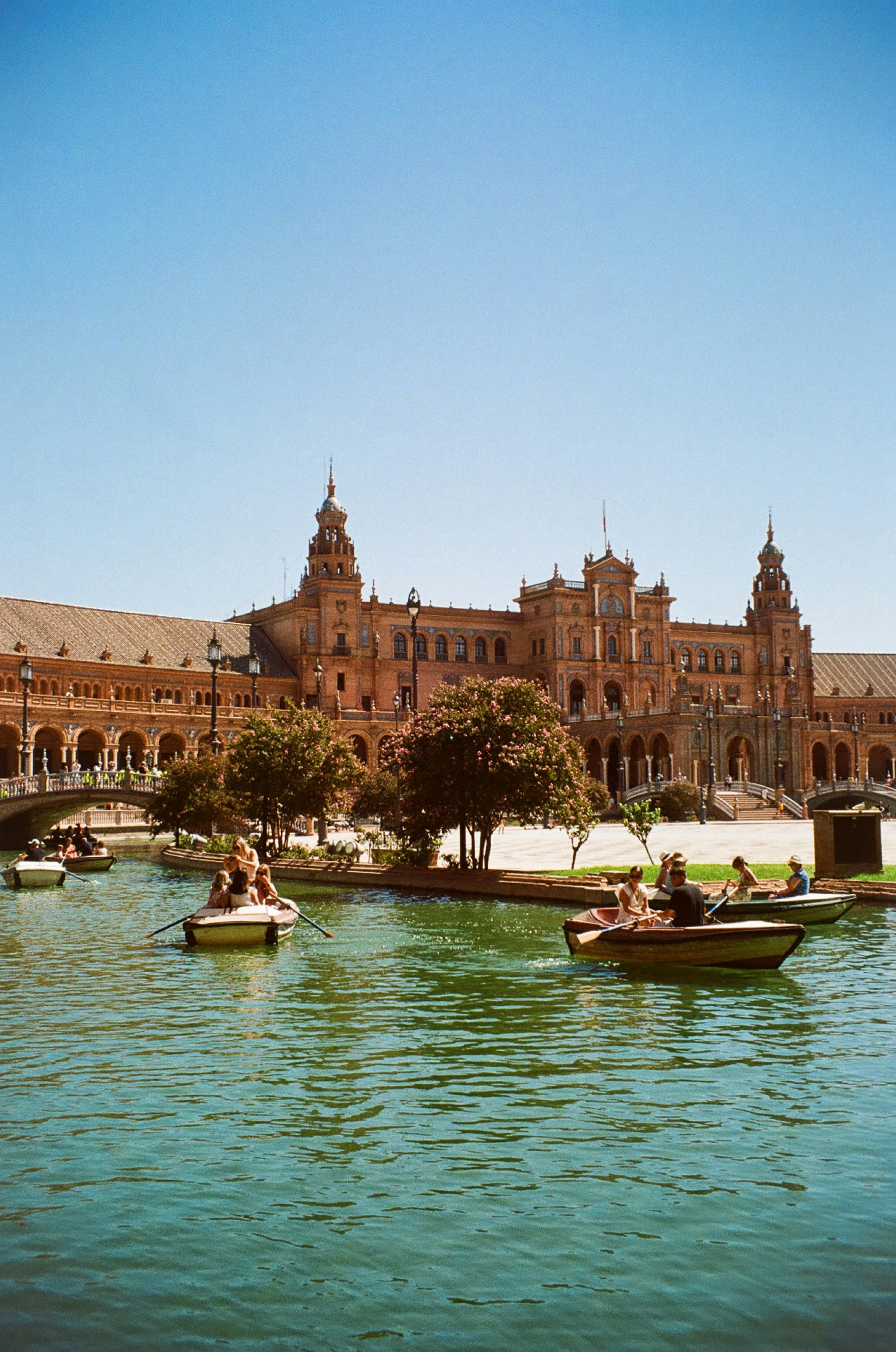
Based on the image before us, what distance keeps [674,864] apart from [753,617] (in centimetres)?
9587

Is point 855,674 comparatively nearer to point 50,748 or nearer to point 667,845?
point 50,748

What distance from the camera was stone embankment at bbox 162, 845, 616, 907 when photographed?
26156mm

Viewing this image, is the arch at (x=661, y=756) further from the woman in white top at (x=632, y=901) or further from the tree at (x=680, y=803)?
the woman in white top at (x=632, y=901)

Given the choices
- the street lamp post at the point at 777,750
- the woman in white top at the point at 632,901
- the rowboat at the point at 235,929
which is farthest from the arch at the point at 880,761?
the woman in white top at the point at 632,901

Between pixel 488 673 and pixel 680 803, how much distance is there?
31.7 meters

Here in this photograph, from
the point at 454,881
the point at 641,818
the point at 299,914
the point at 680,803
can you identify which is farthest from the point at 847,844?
the point at 680,803

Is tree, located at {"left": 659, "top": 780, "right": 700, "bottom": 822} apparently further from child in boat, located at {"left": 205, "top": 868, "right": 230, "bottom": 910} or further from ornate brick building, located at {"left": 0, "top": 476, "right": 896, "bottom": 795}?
child in boat, located at {"left": 205, "top": 868, "right": 230, "bottom": 910}

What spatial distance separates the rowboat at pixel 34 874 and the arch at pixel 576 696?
66.3 m

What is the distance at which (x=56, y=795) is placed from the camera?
49.3m

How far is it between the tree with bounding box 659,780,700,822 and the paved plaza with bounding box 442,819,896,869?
26.3 ft

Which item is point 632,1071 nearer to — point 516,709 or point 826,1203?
point 826,1203

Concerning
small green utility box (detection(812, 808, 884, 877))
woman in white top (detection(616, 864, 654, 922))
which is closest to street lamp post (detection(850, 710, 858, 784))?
small green utility box (detection(812, 808, 884, 877))

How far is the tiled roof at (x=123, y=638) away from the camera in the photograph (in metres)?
80.5

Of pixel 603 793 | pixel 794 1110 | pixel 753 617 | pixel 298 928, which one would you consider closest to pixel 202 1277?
pixel 794 1110
